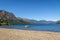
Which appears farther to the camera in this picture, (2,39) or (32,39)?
(32,39)

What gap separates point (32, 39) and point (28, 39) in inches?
18.6

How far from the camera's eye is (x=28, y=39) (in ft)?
52.9

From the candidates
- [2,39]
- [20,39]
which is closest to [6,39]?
[2,39]

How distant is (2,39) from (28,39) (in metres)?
2.96

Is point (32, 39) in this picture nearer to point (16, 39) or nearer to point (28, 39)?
point (28, 39)

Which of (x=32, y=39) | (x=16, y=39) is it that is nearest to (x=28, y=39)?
(x=32, y=39)

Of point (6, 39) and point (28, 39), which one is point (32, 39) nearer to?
point (28, 39)

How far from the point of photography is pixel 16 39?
15.5 metres

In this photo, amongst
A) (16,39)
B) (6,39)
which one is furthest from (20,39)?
(6,39)

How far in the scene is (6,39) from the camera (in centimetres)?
1524

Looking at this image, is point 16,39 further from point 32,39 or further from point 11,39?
point 32,39

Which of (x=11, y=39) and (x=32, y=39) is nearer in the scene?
(x=11, y=39)

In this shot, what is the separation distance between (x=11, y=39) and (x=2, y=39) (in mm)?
963

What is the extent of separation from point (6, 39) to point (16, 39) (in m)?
1.09
